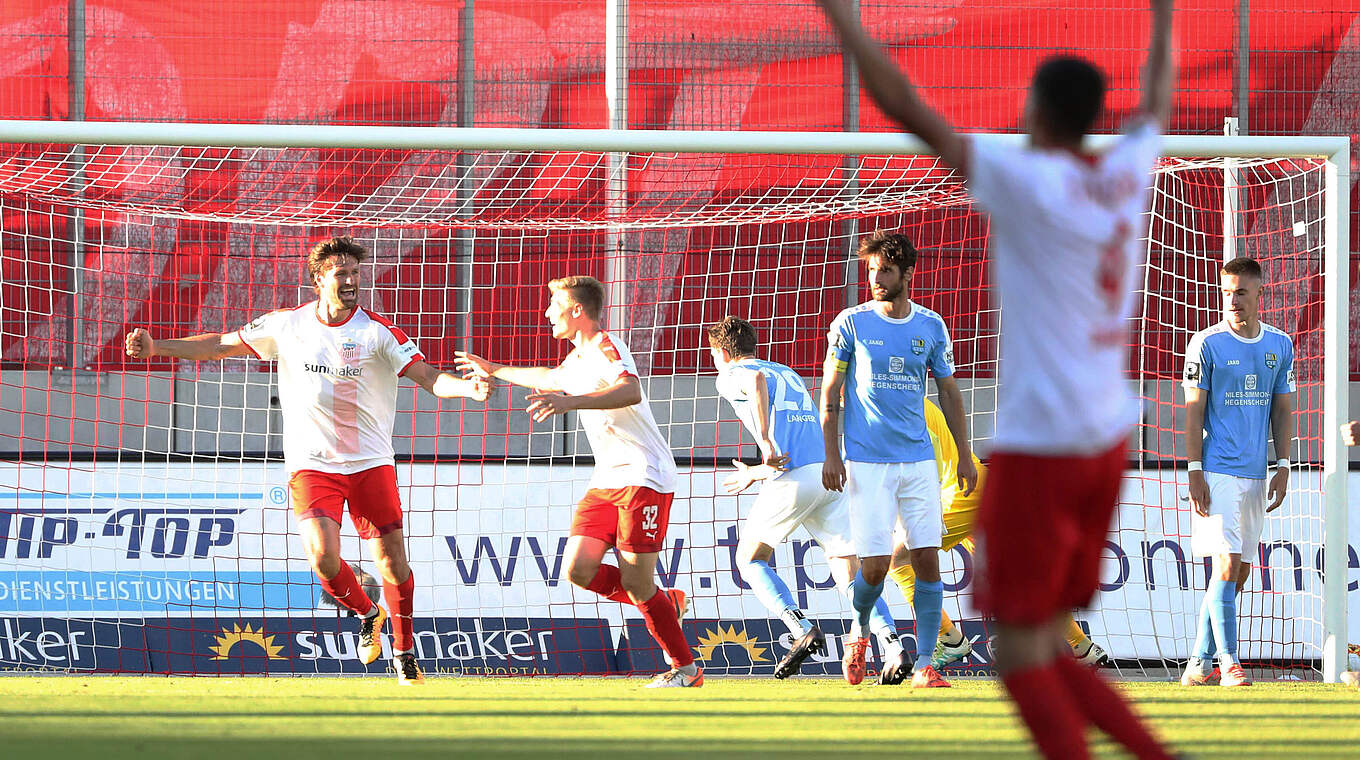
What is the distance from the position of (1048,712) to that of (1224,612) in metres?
4.37

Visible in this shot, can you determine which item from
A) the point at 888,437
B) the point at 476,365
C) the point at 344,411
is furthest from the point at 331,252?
the point at 888,437

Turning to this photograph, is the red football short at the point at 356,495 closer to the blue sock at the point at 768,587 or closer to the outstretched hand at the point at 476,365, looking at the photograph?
the outstretched hand at the point at 476,365

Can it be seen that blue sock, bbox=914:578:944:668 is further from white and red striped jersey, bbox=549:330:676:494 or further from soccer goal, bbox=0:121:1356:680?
soccer goal, bbox=0:121:1356:680

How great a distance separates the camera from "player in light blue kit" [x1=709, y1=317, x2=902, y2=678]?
665cm

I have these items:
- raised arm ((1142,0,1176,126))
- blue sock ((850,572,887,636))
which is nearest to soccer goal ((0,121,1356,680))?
blue sock ((850,572,887,636))

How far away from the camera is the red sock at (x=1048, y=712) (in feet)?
8.54

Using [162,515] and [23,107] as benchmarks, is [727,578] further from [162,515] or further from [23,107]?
[23,107]

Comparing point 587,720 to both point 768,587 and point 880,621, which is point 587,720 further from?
point 880,621

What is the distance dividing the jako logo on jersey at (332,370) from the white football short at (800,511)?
1.91m

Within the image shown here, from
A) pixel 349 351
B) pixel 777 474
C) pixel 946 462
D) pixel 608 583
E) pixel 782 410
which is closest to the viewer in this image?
pixel 608 583

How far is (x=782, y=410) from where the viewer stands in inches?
269

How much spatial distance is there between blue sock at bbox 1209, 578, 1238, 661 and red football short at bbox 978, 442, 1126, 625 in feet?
13.8

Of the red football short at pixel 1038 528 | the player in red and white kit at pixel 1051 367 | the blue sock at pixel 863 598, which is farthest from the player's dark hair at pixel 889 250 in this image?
the red football short at pixel 1038 528

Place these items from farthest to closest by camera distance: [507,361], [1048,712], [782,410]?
[507,361] < [782,410] < [1048,712]
